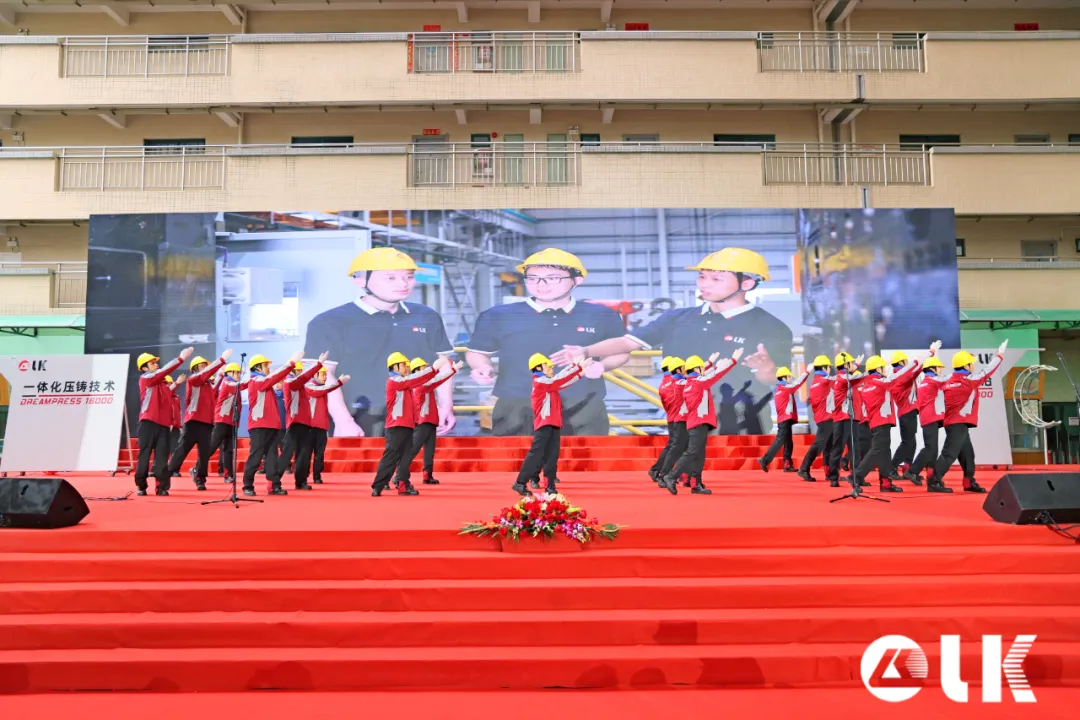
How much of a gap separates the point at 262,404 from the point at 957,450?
339 inches

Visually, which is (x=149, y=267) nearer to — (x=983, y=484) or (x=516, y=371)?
(x=516, y=371)

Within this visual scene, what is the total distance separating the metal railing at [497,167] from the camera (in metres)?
17.7

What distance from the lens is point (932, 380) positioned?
34.8 feet

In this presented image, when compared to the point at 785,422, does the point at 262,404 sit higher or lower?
higher

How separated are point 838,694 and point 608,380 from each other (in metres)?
11.2

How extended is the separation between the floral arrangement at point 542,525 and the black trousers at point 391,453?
3910mm

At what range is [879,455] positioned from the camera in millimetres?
10109

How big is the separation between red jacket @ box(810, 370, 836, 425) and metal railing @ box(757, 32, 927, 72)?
9.90 meters

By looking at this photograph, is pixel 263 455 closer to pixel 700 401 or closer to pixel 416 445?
pixel 416 445

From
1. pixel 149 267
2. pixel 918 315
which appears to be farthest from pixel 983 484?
pixel 149 267

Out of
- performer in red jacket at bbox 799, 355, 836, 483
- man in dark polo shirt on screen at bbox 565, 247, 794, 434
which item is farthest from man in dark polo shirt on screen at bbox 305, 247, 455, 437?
performer in red jacket at bbox 799, 355, 836, 483

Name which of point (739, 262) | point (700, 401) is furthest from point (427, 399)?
point (739, 262)

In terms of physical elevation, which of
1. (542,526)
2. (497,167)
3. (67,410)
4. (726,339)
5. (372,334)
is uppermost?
(497,167)

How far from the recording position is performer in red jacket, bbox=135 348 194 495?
10.1 meters
